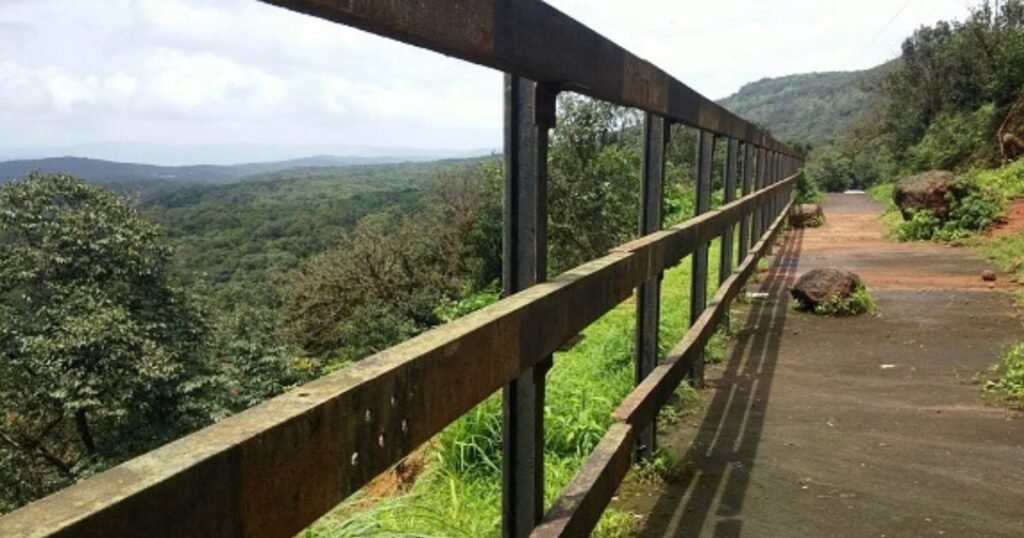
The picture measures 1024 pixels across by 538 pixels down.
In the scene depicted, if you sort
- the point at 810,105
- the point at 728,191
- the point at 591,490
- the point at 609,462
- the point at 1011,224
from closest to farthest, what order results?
1. the point at 591,490
2. the point at 609,462
3. the point at 728,191
4. the point at 1011,224
5. the point at 810,105

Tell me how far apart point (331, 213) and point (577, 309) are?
3561 inches

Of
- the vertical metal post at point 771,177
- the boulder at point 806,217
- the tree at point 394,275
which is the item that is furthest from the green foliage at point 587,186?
the vertical metal post at point 771,177

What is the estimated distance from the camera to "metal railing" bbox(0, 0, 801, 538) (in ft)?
2.59

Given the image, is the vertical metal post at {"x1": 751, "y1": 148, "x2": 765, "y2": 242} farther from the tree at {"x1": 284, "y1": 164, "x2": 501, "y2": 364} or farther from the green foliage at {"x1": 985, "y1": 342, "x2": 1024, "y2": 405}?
the tree at {"x1": 284, "y1": 164, "x2": 501, "y2": 364}

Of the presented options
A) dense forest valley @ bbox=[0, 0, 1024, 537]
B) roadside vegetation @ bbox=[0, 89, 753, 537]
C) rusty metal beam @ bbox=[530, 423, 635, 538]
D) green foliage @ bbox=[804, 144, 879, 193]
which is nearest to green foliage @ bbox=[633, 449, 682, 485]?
rusty metal beam @ bbox=[530, 423, 635, 538]

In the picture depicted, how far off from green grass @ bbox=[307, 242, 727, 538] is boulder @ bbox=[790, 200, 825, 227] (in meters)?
12.1

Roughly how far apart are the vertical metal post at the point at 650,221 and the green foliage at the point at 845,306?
3.86 m

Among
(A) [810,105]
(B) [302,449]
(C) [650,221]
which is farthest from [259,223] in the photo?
(A) [810,105]

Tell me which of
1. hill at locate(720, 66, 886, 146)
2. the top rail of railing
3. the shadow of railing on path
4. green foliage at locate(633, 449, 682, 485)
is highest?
hill at locate(720, 66, 886, 146)

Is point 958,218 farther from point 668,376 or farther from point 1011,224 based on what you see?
point 668,376

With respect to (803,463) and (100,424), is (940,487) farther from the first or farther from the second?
(100,424)

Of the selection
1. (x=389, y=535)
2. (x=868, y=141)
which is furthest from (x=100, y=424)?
(x=868, y=141)

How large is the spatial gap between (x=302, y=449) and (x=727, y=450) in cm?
303

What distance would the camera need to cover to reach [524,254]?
74.0 inches
